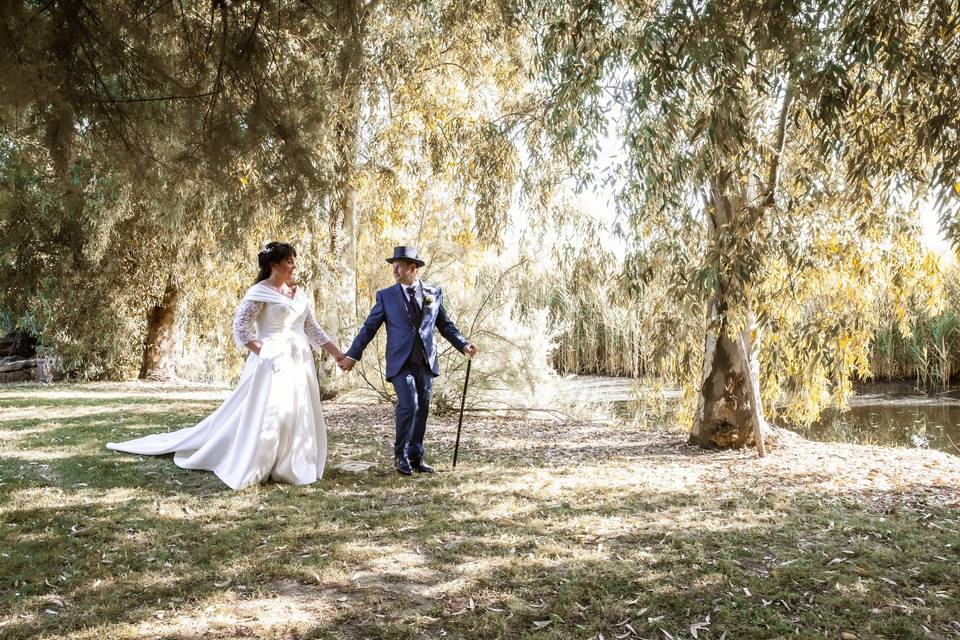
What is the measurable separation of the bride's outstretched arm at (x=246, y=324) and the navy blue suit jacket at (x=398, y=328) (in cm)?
70

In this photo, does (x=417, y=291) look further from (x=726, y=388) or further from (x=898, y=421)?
(x=898, y=421)

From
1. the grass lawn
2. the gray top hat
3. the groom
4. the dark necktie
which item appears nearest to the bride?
the grass lawn

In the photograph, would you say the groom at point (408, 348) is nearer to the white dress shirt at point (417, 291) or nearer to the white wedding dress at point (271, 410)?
the white dress shirt at point (417, 291)

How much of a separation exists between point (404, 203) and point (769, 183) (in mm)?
5028

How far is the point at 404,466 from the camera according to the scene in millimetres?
5289

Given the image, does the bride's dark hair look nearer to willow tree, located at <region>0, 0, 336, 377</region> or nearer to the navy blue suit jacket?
willow tree, located at <region>0, 0, 336, 377</region>

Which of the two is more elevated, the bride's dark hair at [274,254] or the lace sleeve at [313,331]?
the bride's dark hair at [274,254]

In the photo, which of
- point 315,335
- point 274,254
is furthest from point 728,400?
point 274,254

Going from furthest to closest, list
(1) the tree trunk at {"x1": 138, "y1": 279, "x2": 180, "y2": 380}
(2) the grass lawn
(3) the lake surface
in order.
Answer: (1) the tree trunk at {"x1": 138, "y1": 279, "x2": 180, "y2": 380} < (3) the lake surface < (2) the grass lawn

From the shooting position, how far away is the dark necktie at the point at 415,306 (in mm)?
5254

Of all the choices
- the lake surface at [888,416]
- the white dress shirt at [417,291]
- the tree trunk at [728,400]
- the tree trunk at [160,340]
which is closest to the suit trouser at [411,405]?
the white dress shirt at [417,291]

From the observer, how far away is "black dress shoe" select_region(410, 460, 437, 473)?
213 inches

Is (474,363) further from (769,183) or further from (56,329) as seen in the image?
(56,329)

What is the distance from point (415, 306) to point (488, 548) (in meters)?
2.18
